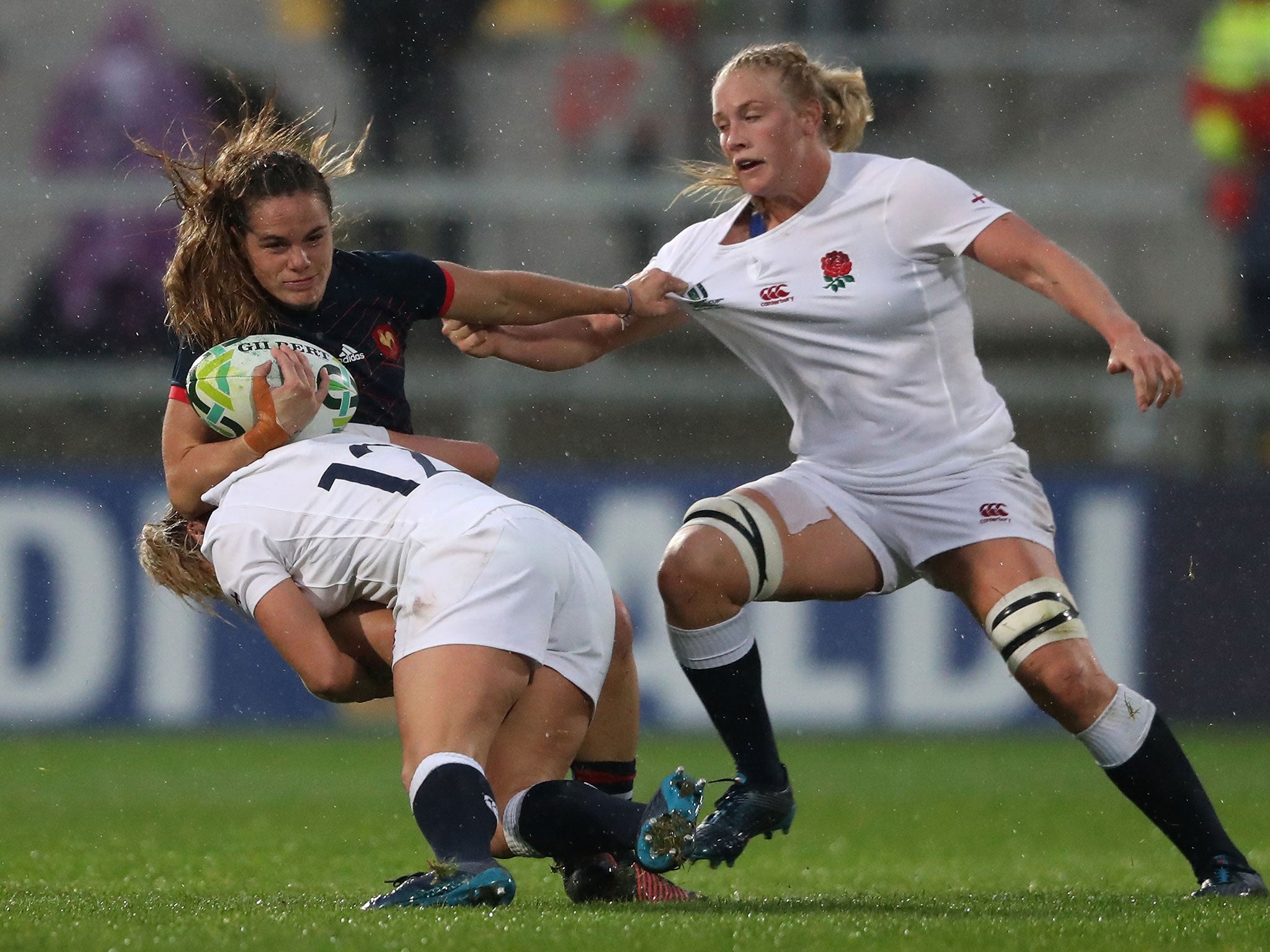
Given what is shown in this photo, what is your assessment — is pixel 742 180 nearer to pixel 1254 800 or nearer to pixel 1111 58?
pixel 1254 800

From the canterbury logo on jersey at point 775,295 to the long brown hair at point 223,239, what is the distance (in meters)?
1.10

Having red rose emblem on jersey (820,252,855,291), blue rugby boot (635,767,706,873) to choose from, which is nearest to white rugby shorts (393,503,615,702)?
blue rugby boot (635,767,706,873)

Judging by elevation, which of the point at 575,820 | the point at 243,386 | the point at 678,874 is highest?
the point at 243,386

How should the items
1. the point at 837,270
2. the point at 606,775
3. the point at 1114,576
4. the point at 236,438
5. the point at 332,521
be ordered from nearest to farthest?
the point at 332,521, the point at 236,438, the point at 606,775, the point at 837,270, the point at 1114,576

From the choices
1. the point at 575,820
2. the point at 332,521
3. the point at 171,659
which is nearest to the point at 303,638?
the point at 332,521

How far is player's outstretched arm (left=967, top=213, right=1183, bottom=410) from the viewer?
3.84 meters

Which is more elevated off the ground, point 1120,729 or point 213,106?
point 213,106

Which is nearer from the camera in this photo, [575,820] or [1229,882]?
[575,820]

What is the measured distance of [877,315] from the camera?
Answer: 4461 mm

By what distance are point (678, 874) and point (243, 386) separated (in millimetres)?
1908

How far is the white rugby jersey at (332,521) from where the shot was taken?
3.60 m

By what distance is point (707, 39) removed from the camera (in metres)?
9.93

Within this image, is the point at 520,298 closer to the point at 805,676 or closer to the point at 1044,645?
the point at 1044,645

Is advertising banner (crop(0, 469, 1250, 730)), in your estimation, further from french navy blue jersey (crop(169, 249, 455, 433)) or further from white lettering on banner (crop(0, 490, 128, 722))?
french navy blue jersey (crop(169, 249, 455, 433))
